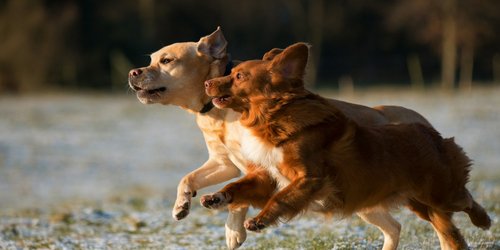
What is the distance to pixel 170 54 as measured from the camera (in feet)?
24.7

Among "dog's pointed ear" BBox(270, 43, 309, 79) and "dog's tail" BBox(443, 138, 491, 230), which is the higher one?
"dog's pointed ear" BBox(270, 43, 309, 79)

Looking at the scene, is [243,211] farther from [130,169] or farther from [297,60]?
[130,169]

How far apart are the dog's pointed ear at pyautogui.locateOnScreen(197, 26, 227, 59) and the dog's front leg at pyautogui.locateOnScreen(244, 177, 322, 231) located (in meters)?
→ 2.15

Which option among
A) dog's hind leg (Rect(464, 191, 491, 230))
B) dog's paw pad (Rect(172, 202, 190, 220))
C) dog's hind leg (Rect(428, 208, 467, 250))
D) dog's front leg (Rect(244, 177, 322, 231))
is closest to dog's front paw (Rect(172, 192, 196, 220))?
dog's paw pad (Rect(172, 202, 190, 220))

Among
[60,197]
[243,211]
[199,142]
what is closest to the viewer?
[243,211]

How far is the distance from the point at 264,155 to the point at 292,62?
0.73 meters

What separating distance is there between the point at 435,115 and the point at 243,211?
2097 cm

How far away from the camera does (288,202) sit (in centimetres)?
552

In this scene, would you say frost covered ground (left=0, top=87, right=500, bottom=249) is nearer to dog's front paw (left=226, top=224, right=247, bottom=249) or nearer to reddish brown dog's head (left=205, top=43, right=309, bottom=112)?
dog's front paw (left=226, top=224, right=247, bottom=249)

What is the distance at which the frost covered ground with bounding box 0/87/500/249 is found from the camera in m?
8.52

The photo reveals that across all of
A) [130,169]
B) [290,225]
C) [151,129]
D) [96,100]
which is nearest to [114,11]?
[96,100]

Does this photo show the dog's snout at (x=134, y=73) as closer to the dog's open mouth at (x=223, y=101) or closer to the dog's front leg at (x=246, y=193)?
the dog's open mouth at (x=223, y=101)

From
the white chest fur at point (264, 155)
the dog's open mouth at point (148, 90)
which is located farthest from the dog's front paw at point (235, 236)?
the dog's open mouth at point (148, 90)

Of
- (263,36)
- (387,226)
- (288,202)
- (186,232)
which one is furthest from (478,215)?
(263,36)
